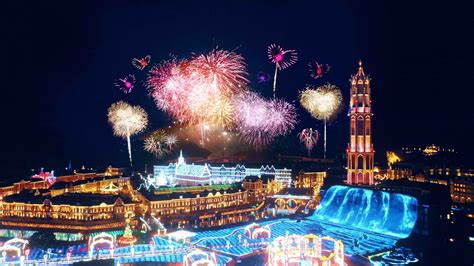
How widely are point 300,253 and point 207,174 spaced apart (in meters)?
52.2

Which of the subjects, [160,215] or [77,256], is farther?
[160,215]

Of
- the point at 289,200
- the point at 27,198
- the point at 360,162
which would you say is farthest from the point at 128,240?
the point at 360,162

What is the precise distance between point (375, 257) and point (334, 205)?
18.9m

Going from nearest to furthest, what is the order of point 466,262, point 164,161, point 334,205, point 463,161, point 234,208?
1. point 466,262
2. point 334,205
3. point 234,208
4. point 463,161
5. point 164,161

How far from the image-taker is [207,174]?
87.3 metres

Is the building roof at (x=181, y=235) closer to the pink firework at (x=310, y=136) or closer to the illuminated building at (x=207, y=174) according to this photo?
the pink firework at (x=310, y=136)

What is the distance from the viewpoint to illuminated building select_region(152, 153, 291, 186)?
8619 centimetres

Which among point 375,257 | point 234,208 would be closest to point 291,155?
point 234,208

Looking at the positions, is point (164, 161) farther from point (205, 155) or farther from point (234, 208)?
point (234, 208)

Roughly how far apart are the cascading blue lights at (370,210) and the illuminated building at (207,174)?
24.7 m

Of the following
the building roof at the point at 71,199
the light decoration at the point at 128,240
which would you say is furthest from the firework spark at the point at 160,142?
the light decoration at the point at 128,240

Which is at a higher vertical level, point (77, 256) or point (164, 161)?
point (164, 161)

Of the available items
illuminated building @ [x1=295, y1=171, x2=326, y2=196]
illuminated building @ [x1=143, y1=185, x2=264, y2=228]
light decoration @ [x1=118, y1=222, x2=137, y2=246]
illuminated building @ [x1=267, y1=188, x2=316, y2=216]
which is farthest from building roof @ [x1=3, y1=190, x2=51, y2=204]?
illuminated building @ [x1=295, y1=171, x2=326, y2=196]

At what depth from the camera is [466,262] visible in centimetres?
3859
